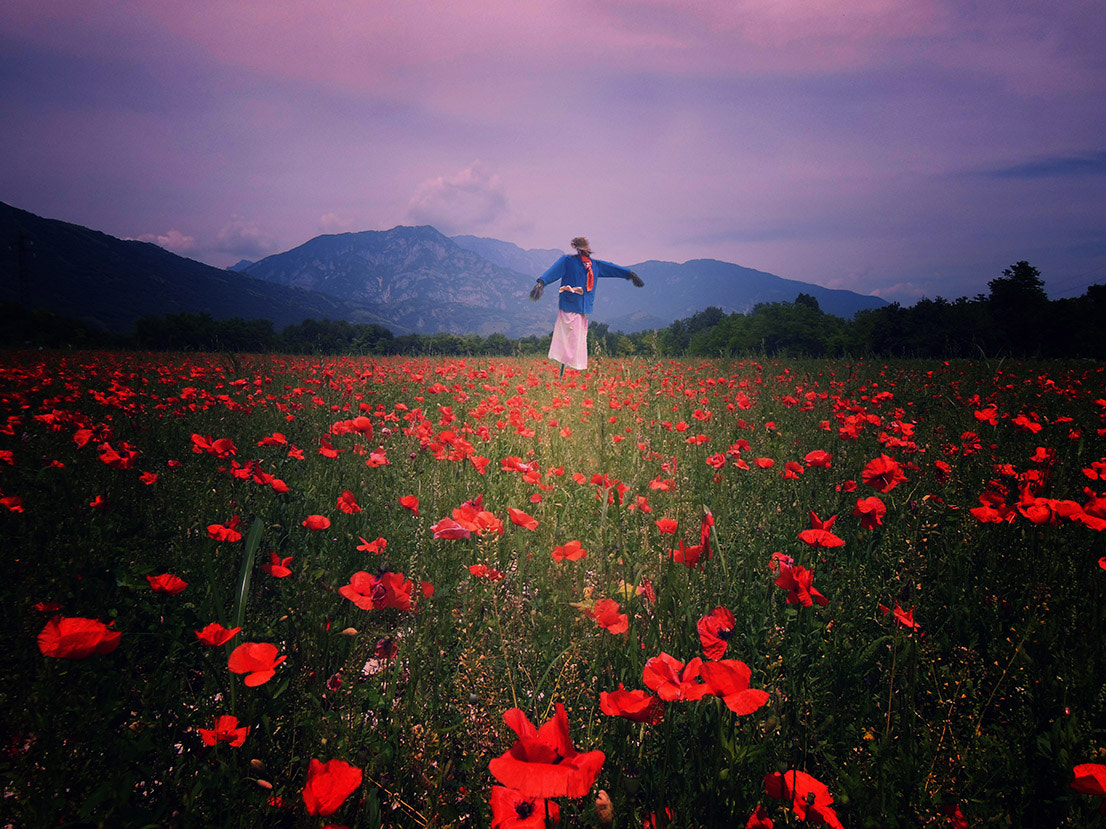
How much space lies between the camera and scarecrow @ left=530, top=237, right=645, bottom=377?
30.9 feet

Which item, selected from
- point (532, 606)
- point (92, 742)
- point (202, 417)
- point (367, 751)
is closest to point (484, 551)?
point (532, 606)

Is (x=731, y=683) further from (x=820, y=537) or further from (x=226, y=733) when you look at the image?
(x=226, y=733)

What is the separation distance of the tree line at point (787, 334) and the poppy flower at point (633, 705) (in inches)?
157

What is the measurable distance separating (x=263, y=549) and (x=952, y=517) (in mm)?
3621

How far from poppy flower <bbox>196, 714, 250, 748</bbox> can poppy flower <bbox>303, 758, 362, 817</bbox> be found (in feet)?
1.02

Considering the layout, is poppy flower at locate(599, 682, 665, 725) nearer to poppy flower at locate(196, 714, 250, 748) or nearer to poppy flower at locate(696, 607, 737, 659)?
poppy flower at locate(696, 607, 737, 659)

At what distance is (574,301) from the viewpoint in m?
9.60

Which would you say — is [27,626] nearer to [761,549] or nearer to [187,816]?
[187,816]

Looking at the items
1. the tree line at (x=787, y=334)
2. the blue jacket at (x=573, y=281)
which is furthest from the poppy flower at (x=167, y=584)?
the blue jacket at (x=573, y=281)

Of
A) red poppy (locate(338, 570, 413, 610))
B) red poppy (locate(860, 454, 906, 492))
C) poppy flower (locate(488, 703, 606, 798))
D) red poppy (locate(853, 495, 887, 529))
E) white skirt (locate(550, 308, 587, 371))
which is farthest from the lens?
white skirt (locate(550, 308, 587, 371))

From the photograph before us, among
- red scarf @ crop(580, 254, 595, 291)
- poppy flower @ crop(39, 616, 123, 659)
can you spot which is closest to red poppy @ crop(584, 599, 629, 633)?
poppy flower @ crop(39, 616, 123, 659)

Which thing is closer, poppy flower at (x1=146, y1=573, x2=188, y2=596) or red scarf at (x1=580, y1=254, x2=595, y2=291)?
poppy flower at (x1=146, y1=573, x2=188, y2=596)

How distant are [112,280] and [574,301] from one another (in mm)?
187347

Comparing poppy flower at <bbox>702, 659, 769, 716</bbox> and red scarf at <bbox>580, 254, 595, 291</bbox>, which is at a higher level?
red scarf at <bbox>580, 254, 595, 291</bbox>
